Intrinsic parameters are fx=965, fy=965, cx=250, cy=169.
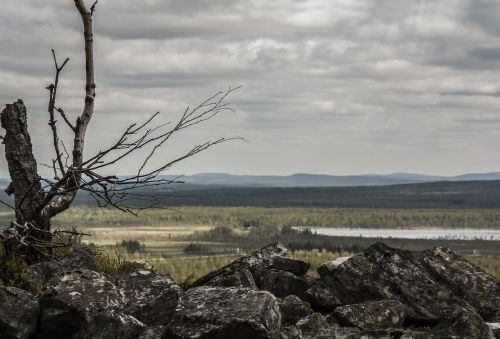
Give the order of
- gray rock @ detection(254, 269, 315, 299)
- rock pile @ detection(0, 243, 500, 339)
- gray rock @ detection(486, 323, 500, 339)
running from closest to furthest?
rock pile @ detection(0, 243, 500, 339) → gray rock @ detection(486, 323, 500, 339) → gray rock @ detection(254, 269, 315, 299)

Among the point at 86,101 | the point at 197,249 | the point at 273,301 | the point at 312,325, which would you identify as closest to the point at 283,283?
the point at 312,325

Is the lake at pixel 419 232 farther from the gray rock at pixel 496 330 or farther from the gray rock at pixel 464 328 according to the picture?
the gray rock at pixel 464 328

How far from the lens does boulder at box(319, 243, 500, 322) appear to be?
17.6 metres

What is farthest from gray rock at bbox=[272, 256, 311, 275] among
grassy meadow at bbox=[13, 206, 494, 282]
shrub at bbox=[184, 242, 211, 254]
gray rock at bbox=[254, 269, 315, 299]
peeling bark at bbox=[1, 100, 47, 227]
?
shrub at bbox=[184, 242, 211, 254]

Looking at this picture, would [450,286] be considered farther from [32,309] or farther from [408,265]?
[32,309]

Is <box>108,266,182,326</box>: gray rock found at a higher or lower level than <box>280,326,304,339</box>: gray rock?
higher

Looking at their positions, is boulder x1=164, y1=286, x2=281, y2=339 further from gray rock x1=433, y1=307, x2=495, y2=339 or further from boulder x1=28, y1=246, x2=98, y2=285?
boulder x1=28, y1=246, x2=98, y2=285

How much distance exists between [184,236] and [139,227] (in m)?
32.7

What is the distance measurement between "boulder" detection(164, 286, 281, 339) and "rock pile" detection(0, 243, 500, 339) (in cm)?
1

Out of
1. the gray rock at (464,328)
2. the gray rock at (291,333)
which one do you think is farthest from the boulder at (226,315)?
the gray rock at (464,328)

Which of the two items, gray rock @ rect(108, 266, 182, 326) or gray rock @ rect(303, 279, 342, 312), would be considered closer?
gray rock @ rect(108, 266, 182, 326)

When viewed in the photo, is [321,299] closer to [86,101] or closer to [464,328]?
[464,328]

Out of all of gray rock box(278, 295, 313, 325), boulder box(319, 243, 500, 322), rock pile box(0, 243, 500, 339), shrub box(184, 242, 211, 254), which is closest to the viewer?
rock pile box(0, 243, 500, 339)

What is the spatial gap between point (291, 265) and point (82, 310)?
6.07m
